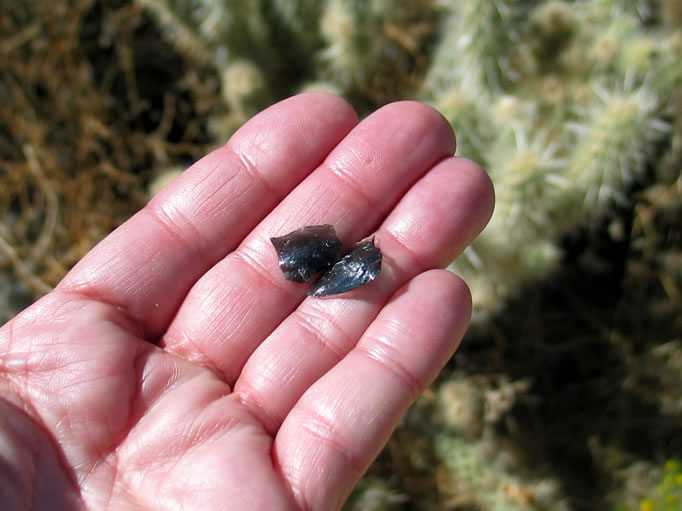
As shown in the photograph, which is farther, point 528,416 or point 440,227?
point 528,416

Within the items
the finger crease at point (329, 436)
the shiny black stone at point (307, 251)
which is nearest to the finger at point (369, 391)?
the finger crease at point (329, 436)

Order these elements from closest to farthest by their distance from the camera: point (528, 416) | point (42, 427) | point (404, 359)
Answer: point (42, 427)
point (404, 359)
point (528, 416)

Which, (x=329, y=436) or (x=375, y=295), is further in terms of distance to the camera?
(x=375, y=295)

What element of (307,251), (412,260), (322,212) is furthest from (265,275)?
(412,260)

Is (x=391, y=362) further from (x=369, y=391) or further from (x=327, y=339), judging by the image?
(x=327, y=339)

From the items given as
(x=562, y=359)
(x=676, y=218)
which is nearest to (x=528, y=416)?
(x=562, y=359)

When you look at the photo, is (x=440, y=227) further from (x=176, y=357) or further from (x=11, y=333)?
(x=11, y=333)

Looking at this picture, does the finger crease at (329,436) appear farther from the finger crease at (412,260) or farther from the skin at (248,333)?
the finger crease at (412,260)
